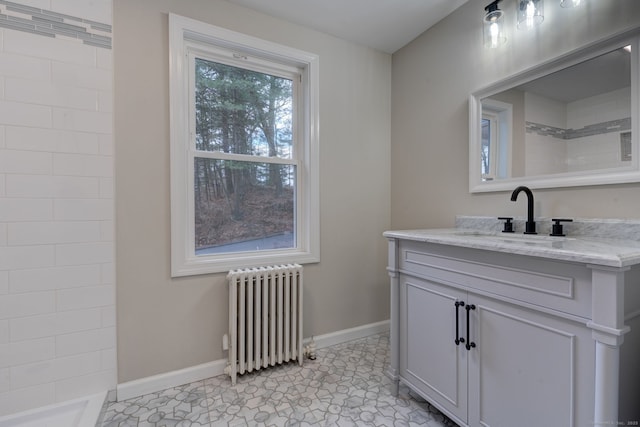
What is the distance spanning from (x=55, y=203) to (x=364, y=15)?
7.37ft

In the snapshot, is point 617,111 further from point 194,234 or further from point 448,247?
point 194,234

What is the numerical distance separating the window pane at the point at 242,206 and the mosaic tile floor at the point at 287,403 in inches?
33.4

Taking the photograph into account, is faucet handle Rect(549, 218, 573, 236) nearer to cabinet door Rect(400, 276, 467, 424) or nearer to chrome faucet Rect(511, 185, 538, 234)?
chrome faucet Rect(511, 185, 538, 234)

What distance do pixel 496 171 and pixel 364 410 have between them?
1565 millimetres

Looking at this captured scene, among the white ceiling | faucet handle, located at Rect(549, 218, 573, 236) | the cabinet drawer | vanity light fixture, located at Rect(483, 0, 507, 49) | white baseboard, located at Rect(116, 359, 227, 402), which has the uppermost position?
the white ceiling

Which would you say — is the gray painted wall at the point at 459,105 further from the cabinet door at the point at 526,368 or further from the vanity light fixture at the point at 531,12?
the cabinet door at the point at 526,368

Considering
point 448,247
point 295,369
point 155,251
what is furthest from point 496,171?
point 155,251

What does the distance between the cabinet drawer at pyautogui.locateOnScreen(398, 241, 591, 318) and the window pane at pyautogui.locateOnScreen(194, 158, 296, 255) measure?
3.43 feet

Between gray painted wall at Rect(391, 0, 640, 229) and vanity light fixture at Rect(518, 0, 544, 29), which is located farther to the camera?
vanity light fixture at Rect(518, 0, 544, 29)

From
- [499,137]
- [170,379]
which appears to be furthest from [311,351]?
[499,137]

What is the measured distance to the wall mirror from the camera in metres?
1.26

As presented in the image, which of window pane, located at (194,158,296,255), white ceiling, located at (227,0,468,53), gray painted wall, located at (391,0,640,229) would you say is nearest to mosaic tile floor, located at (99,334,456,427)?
window pane, located at (194,158,296,255)

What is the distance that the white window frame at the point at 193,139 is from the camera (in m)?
1.75

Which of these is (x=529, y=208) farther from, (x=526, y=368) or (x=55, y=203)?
(x=55, y=203)
